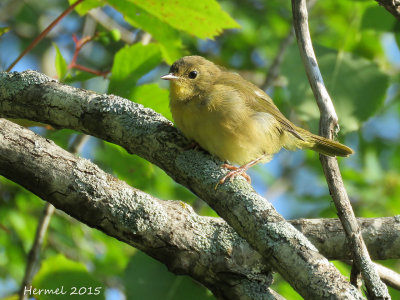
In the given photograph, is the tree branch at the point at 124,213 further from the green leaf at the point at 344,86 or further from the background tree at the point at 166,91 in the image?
the green leaf at the point at 344,86

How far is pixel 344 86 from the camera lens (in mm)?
3973

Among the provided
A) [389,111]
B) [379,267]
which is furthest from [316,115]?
[389,111]

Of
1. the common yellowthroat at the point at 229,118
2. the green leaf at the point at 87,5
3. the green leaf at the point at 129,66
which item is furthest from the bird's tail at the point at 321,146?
the green leaf at the point at 87,5

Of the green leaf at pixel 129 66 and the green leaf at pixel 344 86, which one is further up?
the green leaf at pixel 344 86

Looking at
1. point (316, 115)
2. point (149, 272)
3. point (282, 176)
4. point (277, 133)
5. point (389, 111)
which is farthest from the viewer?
point (282, 176)

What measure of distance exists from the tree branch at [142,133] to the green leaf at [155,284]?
0.60 metres

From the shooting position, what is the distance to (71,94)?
Result: 3.08 meters

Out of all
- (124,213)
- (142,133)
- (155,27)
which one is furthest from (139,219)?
(155,27)

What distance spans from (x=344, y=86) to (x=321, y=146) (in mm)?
456

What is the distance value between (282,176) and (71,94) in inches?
262

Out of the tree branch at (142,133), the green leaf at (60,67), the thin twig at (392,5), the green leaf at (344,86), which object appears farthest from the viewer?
the green leaf at (344,86)

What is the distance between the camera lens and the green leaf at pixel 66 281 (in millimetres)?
3318

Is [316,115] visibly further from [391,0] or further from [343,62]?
[391,0]

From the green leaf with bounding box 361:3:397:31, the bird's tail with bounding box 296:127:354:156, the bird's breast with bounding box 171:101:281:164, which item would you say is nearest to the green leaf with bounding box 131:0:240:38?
the bird's breast with bounding box 171:101:281:164
